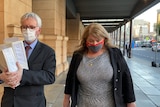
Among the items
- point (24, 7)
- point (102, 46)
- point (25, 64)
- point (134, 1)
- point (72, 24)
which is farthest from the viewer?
point (72, 24)

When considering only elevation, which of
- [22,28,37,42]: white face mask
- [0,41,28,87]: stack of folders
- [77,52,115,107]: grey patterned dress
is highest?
[22,28,37,42]: white face mask

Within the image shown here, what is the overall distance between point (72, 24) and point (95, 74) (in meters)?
21.3

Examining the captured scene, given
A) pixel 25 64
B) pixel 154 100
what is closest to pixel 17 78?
pixel 25 64

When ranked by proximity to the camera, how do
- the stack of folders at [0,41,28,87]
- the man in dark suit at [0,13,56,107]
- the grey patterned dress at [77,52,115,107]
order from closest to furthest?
the stack of folders at [0,41,28,87] → the man in dark suit at [0,13,56,107] → the grey patterned dress at [77,52,115,107]

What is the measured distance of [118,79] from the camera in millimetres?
2230

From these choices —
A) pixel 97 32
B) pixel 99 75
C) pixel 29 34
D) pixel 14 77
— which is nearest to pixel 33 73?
pixel 14 77

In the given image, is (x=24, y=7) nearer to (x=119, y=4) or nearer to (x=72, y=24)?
(x=119, y=4)

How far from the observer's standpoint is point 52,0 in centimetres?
923

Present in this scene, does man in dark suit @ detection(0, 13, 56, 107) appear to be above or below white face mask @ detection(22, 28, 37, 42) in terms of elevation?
below

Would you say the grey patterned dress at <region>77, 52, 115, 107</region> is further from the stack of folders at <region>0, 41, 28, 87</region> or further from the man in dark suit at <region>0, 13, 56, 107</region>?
the stack of folders at <region>0, 41, 28, 87</region>

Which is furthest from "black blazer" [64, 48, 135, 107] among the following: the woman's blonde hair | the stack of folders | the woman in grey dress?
the stack of folders

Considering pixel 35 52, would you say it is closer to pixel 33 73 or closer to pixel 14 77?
pixel 33 73

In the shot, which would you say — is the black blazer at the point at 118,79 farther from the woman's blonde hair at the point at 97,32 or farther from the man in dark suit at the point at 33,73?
the man in dark suit at the point at 33,73

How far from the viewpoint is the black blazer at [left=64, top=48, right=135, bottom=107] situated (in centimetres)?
223
